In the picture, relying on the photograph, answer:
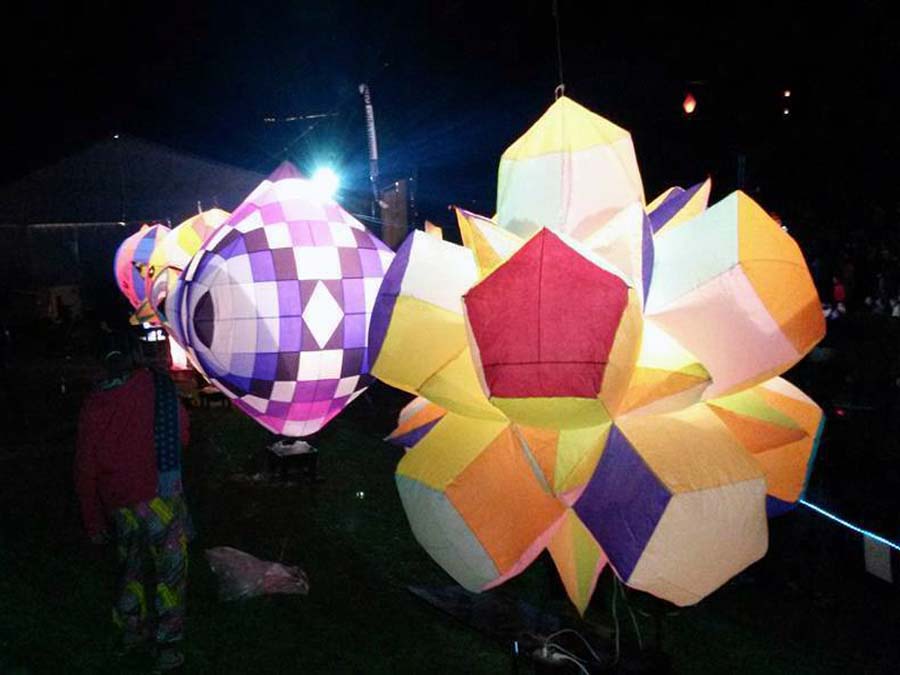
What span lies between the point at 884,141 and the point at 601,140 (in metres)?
8.99

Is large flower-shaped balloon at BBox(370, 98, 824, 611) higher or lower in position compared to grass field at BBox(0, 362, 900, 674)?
higher

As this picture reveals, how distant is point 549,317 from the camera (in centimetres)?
126

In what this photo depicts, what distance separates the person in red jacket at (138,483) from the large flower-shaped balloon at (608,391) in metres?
2.05

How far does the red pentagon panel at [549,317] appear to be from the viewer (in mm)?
1248

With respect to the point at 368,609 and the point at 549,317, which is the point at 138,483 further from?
the point at 549,317

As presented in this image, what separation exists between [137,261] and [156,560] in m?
4.75

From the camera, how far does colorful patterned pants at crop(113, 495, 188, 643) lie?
329 centimetres

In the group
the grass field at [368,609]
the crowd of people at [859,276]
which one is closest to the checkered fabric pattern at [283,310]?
the grass field at [368,609]

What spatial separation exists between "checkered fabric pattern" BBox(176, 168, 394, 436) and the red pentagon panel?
7.09 feet

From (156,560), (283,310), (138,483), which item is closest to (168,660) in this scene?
(156,560)

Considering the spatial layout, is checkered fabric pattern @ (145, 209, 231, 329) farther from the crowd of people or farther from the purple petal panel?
the crowd of people

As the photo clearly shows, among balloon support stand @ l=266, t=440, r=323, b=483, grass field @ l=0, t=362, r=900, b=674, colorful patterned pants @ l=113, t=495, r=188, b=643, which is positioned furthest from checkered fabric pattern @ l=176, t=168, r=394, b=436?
balloon support stand @ l=266, t=440, r=323, b=483

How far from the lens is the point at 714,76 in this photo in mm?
8562

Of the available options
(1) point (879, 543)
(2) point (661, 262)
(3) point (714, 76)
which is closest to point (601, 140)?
(2) point (661, 262)
